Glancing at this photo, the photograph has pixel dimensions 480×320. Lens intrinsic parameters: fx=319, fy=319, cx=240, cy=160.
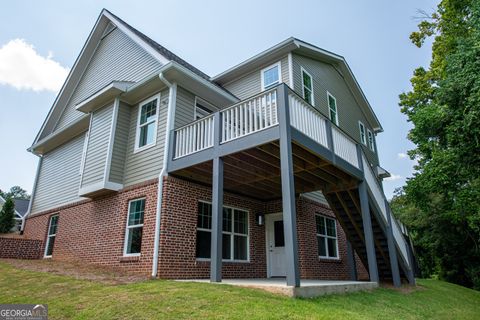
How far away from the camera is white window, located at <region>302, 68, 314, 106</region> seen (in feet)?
43.1

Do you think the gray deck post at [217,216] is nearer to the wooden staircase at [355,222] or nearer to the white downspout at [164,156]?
the white downspout at [164,156]

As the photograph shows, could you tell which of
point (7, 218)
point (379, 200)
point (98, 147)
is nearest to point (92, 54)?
point (98, 147)

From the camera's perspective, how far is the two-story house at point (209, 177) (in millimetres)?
7801

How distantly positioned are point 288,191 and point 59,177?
1156cm

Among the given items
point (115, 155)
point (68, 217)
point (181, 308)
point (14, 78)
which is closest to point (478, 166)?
point (181, 308)

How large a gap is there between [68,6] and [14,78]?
23069 millimetres

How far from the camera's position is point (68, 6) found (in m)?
13.6

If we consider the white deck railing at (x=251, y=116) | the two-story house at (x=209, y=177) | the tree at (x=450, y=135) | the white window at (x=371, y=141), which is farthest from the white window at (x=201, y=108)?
the white window at (x=371, y=141)

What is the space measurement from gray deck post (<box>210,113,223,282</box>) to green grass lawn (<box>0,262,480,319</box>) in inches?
32.7

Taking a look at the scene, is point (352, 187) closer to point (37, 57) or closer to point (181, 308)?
point (181, 308)

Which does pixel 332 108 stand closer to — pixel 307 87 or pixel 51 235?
pixel 307 87

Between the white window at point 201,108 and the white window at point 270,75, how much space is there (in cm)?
302

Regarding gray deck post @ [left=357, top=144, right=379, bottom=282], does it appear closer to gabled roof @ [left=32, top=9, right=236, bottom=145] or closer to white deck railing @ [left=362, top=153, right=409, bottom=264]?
white deck railing @ [left=362, top=153, right=409, bottom=264]

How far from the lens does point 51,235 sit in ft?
42.6
